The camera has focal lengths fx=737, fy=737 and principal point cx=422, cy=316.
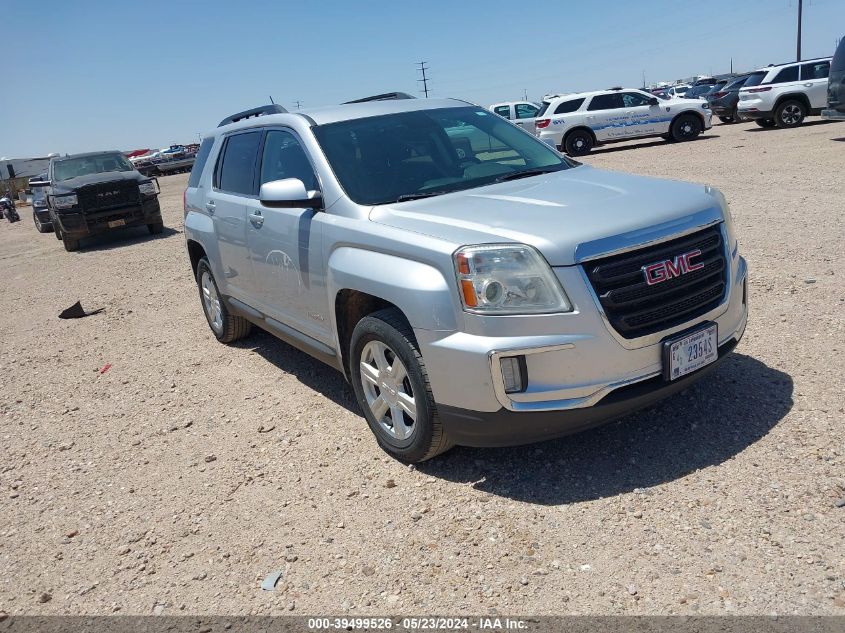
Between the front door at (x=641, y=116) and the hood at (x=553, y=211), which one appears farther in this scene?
the front door at (x=641, y=116)

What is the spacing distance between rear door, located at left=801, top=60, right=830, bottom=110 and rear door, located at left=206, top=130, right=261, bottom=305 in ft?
63.6

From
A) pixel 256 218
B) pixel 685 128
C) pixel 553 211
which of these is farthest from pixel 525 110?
pixel 553 211

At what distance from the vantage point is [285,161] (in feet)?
15.7

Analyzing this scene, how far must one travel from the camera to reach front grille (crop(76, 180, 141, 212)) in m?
14.9

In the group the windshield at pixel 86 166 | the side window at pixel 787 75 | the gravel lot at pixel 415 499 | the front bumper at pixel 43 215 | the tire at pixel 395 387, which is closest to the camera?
the gravel lot at pixel 415 499

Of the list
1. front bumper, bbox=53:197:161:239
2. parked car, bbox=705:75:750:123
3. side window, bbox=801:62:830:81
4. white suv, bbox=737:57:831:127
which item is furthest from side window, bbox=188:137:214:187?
parked car, bbox=705:75:750:123

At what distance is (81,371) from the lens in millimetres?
6582

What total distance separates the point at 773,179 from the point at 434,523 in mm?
10484

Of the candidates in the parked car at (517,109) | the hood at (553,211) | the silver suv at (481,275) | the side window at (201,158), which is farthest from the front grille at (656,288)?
the parked car at (517,109)

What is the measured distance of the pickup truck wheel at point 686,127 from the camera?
21.6m

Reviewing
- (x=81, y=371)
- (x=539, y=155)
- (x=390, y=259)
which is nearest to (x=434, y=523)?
(x=390, y=259)

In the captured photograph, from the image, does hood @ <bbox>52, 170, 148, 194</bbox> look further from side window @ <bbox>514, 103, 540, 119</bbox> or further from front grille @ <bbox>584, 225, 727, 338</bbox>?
side window @ <bbox>514, 103, 540, 119</bbox>

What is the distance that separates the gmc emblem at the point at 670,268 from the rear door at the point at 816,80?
20039 millimetres

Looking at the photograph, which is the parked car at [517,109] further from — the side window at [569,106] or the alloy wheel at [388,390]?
the alloy wheel at [388,390]
